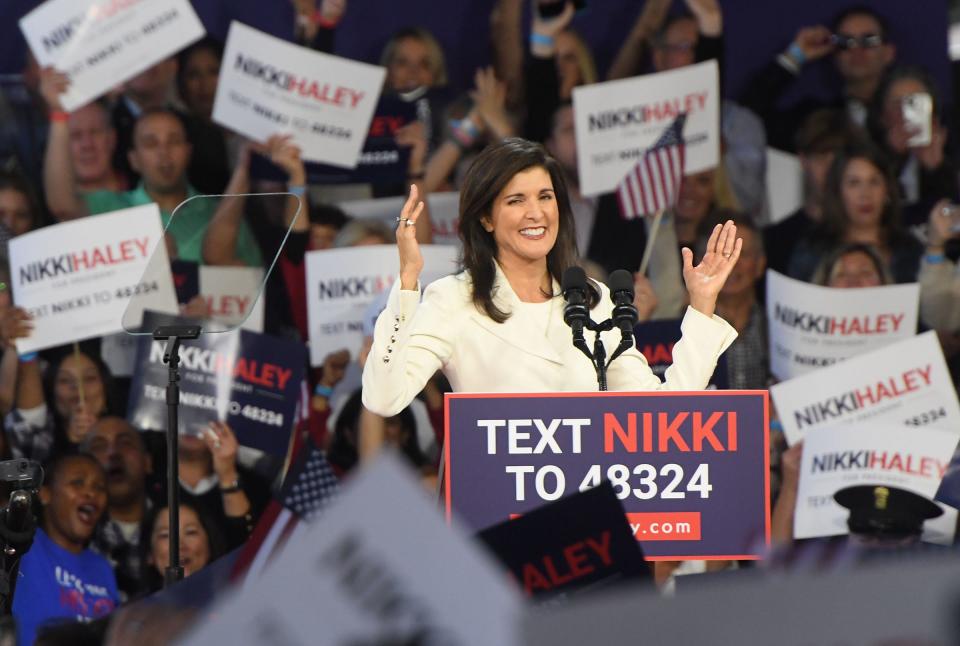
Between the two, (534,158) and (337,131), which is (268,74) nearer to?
(337,131)

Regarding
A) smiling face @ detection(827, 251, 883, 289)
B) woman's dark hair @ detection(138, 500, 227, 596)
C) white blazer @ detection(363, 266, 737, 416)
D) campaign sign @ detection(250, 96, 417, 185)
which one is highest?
campaign sign @ detection(250, 96, 417, 185)

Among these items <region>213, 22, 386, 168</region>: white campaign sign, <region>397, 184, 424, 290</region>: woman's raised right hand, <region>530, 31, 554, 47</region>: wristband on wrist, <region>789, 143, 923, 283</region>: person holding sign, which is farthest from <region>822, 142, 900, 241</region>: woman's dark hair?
<region>397, 184, 424, 290</region>: woman's raised right hand

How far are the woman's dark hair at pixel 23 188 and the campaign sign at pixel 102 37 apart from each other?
1.22ft

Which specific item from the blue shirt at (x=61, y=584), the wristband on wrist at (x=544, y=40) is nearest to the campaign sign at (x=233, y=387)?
the blue shirt at (x=61, y=584)

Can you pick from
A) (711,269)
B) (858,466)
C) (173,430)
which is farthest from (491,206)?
(858,466)

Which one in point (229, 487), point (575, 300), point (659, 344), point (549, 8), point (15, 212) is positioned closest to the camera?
point (575, 300)

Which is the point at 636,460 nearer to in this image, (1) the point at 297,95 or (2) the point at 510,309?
(2) the point at 510,309

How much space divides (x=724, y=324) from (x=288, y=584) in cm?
224

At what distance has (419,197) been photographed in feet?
21.2

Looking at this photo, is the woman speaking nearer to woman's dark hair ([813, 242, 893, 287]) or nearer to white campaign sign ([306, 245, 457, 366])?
white campaign sign ([306, 245, 457, 366])

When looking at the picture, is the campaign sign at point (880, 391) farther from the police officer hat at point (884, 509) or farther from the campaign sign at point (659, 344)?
the campaign sign at point (659, 344)

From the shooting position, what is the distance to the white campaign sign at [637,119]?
266 inches

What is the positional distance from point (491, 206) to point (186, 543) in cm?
304

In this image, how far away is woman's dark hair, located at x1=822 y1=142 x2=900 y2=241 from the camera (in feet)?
22.6
